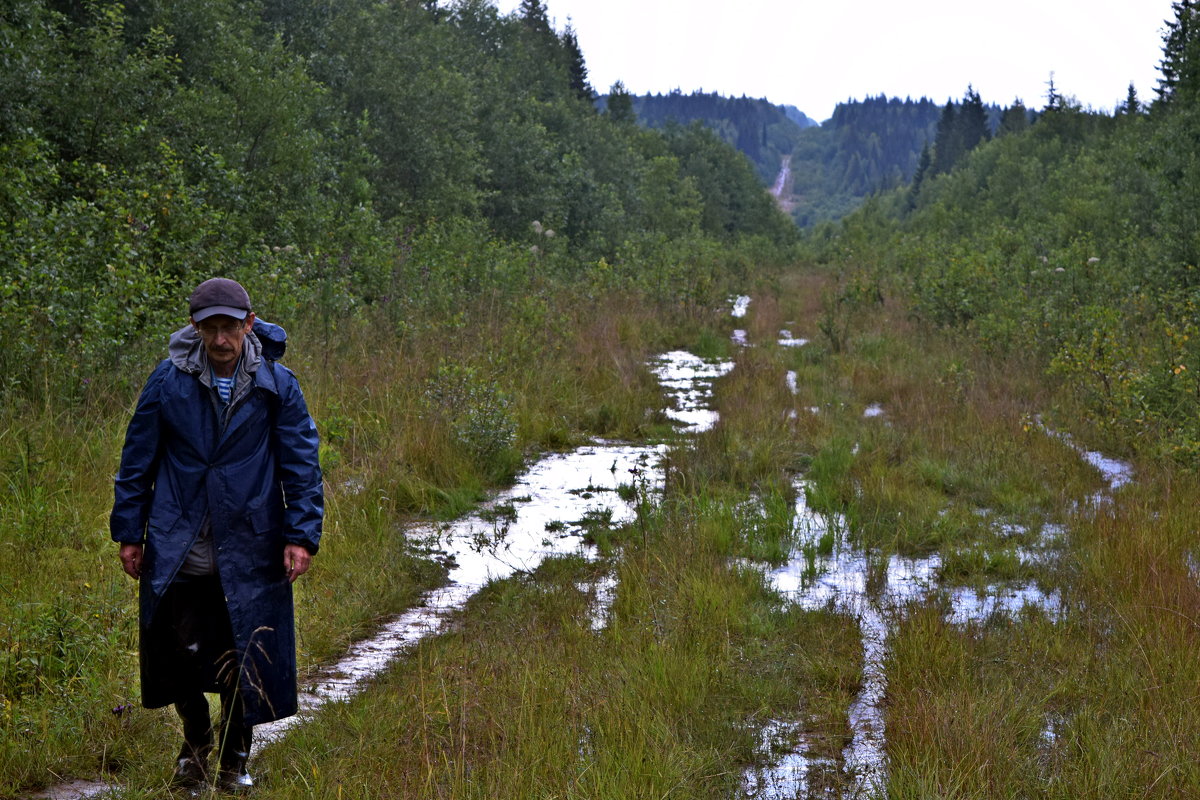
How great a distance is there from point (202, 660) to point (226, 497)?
59 centimetres

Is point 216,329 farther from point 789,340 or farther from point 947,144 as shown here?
point 947,144

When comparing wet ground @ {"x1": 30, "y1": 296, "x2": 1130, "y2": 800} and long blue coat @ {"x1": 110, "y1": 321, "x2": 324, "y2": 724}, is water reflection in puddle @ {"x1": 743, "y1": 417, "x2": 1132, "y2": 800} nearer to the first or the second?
wet ground @ {"x1": 30, "y1": 296, "x2": 1130, "y2": 800}

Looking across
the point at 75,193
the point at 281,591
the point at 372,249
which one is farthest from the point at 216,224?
the point at 281,591

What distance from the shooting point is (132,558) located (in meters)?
3.32

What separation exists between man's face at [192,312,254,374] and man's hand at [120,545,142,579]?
0.67m

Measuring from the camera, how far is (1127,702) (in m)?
3.88

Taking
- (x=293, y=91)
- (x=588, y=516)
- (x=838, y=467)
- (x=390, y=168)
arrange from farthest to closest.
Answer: (x=390, y=168) < (x=293, y=91) < (x=838, y=467) < (x=588, y=516)

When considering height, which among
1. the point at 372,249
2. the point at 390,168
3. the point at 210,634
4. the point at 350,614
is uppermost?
the point at 390,168

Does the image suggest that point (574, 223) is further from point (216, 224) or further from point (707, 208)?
point (707, 208)

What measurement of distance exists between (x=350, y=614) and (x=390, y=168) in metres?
20.3

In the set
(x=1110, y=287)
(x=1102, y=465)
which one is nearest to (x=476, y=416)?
(x=1102, y=465)

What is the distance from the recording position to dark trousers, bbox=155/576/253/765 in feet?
11.0

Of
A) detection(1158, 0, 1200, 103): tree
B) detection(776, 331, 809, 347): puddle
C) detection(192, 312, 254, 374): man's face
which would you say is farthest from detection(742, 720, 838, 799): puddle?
detection(1158, 0, 1200, 103): tree

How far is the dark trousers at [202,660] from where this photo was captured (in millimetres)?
3344
